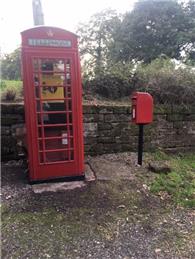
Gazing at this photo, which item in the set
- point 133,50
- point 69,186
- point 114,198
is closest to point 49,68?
point 69,186

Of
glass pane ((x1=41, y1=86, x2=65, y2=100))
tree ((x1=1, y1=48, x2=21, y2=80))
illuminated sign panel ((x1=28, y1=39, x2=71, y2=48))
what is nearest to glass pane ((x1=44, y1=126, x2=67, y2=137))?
glass pane ((x1=41, y1=86, x2=65, y2=100))

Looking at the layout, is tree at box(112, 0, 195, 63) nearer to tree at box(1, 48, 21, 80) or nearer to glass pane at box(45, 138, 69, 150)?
tree at box(1, 48, 21, 80)

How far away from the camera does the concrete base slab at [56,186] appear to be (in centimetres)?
379

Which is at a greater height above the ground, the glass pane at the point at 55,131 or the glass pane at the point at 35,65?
the glass pane at the point at 35,65

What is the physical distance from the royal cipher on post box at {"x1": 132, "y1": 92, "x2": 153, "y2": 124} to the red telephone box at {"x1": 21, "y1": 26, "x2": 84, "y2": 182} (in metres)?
1.01

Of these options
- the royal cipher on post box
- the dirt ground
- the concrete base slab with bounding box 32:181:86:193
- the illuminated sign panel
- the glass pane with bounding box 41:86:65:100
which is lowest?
the dirt ground

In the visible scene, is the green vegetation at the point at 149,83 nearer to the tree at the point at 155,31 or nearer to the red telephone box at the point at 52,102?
the red telephone box at the point at 52,102

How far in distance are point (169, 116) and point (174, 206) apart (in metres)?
2.26

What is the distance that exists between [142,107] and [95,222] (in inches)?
80.6

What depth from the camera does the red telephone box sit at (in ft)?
12.0

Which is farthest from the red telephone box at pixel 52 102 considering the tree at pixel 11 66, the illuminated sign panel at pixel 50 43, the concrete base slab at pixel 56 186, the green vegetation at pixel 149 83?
the tree at pixel 11 66

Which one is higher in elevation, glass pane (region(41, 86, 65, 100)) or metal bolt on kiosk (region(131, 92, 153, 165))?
glass pane (region(41, 86, 65, 100))

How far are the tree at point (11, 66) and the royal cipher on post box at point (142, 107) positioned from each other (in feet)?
24.8

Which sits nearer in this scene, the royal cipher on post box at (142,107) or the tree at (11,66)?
the royal cipher on post box at (142,107)
